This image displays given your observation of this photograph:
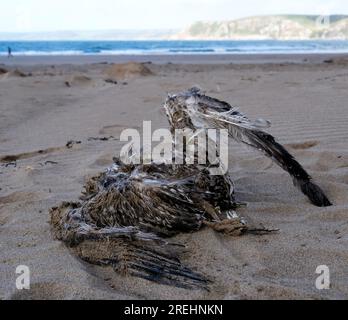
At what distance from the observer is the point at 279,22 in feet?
313

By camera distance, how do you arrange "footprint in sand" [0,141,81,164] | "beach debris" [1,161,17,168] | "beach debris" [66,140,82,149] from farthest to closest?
"beach debris" [66,140,82,149], "footprint in sand" [0,141,81,164], "beach debris" [1,161,17,168]

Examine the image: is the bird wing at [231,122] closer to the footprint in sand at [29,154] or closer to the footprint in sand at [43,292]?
the footprint in sand at [43,292]

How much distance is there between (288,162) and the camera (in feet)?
9.50

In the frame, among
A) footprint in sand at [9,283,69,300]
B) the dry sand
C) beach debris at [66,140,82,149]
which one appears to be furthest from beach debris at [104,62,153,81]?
footprint in sand at [9,283,69,300]

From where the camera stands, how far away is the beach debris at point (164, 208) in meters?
2.29

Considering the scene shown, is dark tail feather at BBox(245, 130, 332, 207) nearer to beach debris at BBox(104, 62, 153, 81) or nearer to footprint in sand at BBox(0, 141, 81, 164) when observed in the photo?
footprint in sand at BBox(0, 141, 81, 164)

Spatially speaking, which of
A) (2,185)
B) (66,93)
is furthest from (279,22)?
(2,185)

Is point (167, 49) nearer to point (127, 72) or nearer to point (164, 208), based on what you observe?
point (127, 72)

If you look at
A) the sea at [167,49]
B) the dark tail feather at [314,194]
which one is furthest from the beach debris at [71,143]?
the sea at [167,49]

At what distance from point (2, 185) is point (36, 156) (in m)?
1.13

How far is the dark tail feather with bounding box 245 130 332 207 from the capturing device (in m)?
2.76

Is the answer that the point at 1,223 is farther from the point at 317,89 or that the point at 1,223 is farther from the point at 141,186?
the point at 317,89

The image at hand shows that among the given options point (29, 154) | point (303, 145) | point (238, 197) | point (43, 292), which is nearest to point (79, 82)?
Answer: point (29, 154)

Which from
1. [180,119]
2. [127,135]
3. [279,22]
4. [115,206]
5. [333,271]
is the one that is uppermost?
[180,119]
